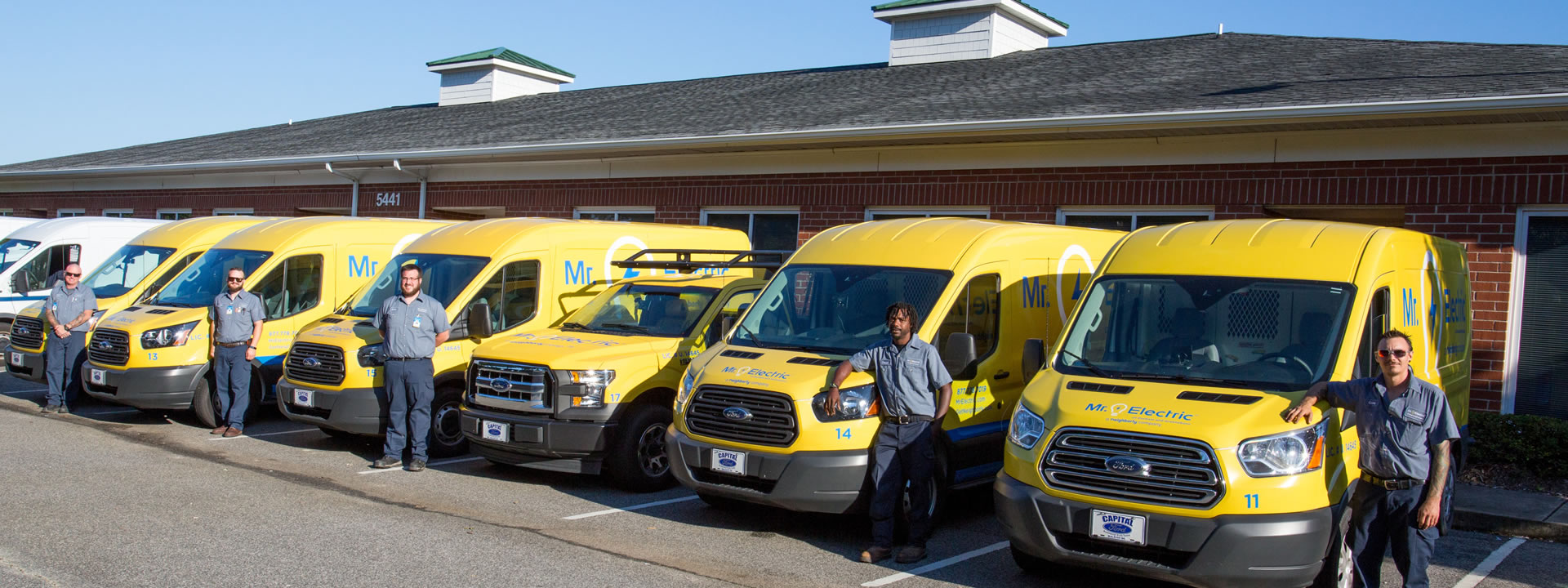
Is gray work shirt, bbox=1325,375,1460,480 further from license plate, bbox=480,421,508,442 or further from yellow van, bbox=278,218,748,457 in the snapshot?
yellow van, bbox=278,218,748,457

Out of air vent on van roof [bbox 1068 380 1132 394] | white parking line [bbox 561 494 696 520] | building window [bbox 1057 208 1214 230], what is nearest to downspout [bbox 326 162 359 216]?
building window [bbox 1057 208 1214 230]

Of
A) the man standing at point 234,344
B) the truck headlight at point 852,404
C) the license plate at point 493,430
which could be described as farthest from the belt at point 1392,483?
the man standing at point 234,344

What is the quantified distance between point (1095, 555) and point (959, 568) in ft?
4.03

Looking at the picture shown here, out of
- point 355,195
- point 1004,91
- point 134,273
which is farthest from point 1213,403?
point 355,195

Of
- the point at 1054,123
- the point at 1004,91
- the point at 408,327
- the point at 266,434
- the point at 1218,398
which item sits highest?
the point at 1004,91

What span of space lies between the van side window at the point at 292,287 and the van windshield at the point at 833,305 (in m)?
5.87

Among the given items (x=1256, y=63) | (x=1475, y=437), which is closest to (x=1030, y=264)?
(x=1475, y=437)

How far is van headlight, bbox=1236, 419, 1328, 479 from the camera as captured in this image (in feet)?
19.4

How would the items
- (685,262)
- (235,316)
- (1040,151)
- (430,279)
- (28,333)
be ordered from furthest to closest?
(28,333), (1040,151), (685,262), (235,316), (430,279)

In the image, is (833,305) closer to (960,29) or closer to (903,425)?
(903,425)

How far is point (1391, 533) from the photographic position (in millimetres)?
6043

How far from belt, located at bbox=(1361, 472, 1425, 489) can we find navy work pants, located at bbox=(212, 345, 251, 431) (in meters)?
9.56

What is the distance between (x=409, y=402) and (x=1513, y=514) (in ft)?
27.0

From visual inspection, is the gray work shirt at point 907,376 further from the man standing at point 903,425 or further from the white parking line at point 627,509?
the white parking line at point 627,509
